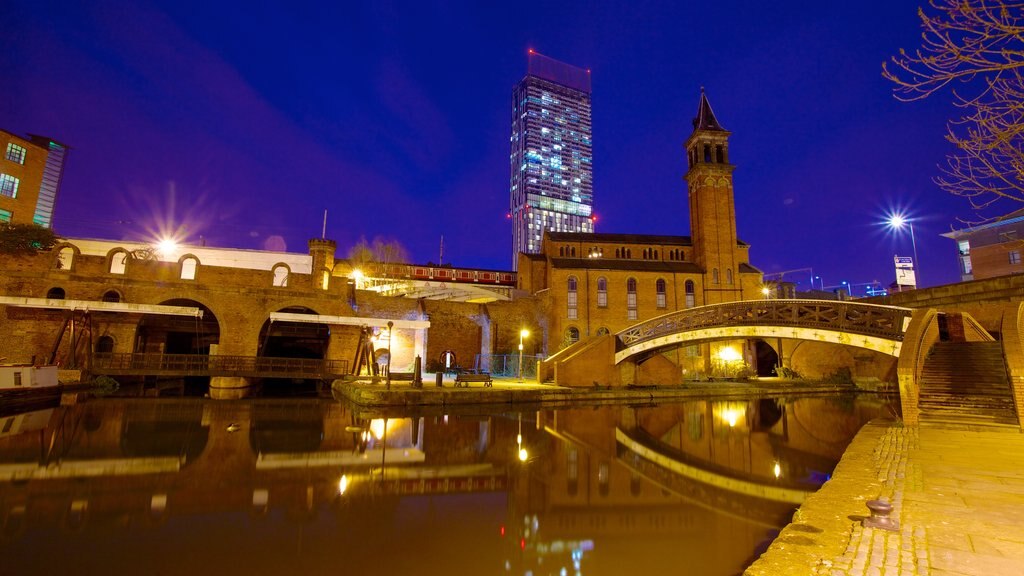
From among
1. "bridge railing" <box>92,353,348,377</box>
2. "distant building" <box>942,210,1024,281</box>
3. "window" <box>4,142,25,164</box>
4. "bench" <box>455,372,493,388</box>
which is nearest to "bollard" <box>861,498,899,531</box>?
"bench" <box>455,372,493,388</box>

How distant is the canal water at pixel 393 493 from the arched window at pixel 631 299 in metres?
21.3

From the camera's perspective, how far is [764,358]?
37.4m

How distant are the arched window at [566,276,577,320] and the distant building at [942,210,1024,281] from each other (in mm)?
29295

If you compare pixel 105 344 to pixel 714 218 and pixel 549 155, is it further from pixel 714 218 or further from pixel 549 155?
pixel 549 155

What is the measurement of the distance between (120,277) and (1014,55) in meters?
31.2

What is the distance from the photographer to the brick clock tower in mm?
36500

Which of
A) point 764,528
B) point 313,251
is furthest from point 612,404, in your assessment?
point 313,251

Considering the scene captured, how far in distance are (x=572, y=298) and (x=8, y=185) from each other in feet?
120

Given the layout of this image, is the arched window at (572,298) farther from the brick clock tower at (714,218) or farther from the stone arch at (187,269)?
the stone arch at (187,269)

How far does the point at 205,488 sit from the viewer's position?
7.49 metres

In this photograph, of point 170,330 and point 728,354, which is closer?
point 170,330

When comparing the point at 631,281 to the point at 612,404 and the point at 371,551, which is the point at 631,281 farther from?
the point at 371,551

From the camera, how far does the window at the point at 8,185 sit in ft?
89.1

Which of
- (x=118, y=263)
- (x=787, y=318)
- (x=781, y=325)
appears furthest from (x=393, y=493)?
(x=118, y=263)
